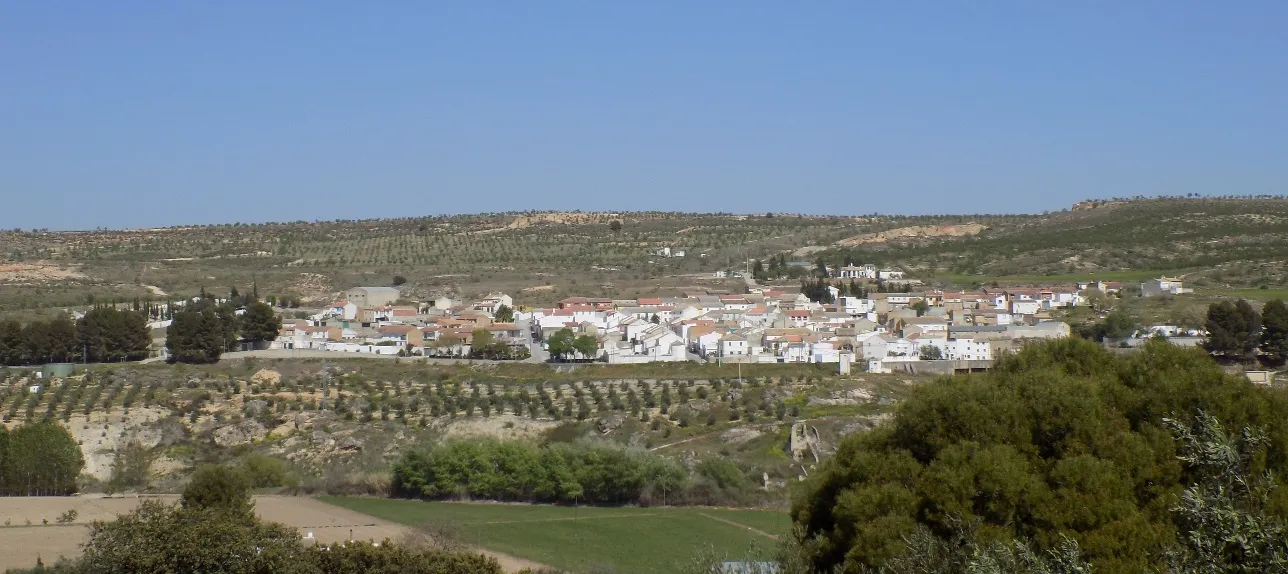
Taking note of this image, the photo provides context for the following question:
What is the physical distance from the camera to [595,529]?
24.8 meters

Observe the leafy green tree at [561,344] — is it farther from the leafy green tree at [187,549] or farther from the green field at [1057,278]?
the leafy green tree at [187,549]

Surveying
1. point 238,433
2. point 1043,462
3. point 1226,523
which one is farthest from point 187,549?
point 238,433

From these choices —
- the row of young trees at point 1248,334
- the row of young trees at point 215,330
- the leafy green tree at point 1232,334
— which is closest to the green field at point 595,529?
the row of young trees at point 215,330

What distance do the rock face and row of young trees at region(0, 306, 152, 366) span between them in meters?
15.2

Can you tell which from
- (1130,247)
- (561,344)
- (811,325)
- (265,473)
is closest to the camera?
(265,473)

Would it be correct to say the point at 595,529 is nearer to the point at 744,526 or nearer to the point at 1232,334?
the point at 744,526

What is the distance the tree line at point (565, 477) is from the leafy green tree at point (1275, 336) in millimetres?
26694

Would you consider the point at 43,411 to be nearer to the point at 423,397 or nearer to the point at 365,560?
the point at 423,397

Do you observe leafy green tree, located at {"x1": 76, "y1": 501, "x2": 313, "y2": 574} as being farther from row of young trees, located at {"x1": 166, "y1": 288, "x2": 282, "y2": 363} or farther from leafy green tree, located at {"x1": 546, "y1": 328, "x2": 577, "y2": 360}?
leafy green tree, located at {"x1": 546, "y1": 328, "x2": 577, "y2": 360}

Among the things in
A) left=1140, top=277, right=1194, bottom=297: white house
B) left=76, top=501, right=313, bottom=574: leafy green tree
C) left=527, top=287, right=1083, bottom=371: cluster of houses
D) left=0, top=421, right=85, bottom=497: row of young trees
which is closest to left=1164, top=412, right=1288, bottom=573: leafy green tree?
left=76, top=501, right=313, bottom=574: leafy green tree

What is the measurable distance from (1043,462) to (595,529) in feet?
40.5

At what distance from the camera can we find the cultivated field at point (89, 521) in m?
20.9

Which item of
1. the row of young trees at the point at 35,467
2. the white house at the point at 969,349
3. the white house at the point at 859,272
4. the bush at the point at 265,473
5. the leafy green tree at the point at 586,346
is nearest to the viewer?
the row of young trees at the point at 35,467

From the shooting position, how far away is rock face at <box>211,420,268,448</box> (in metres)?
37.1
